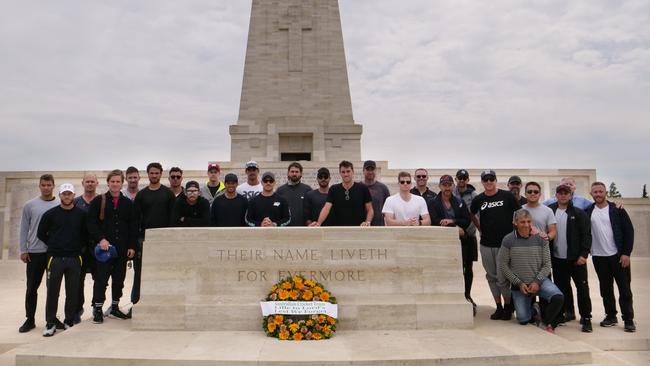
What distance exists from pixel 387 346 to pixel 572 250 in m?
3.04

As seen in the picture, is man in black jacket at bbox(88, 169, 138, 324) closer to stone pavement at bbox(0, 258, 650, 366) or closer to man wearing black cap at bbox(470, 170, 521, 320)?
stone pavement at bbox(0, 258, 650, 366)

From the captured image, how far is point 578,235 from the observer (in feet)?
19.6

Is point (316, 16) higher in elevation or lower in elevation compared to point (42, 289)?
higher

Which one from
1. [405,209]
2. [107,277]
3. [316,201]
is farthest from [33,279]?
[405,209]

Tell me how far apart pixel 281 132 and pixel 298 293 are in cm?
1333

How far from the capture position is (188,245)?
18.3 feet

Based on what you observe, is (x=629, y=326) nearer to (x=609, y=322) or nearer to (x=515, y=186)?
(x=609, y=322)

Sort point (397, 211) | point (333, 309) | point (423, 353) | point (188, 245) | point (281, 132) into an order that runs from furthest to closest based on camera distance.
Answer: point (281, 132)
point (397, 211)
point (188, 245)
point (333, 309)
point (423, 353)

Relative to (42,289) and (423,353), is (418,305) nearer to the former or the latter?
(423,353)

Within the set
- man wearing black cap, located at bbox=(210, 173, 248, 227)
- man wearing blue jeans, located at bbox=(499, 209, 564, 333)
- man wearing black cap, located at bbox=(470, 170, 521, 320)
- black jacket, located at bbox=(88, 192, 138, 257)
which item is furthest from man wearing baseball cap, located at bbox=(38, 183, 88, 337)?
man wearing blue jeans, located at bbox=(499, 209, 564, 333)

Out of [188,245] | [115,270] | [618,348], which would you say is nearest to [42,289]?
[115,270]

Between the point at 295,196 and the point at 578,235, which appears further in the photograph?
the point at 295,196

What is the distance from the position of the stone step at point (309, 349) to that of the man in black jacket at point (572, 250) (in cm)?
120

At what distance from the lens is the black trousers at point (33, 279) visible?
6023mm
